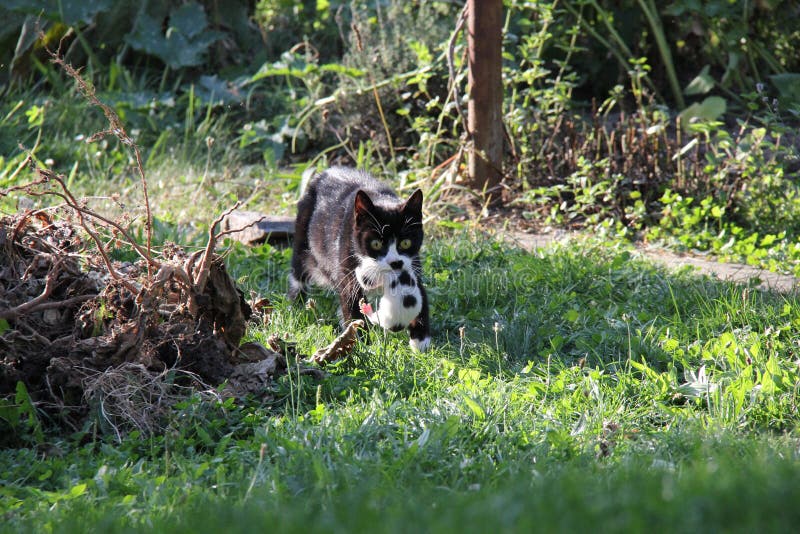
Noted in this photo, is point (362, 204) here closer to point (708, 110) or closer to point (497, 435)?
point (497, 435)

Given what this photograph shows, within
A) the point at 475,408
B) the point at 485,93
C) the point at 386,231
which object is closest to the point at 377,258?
the point at 386,231

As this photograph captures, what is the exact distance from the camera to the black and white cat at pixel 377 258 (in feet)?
14.9

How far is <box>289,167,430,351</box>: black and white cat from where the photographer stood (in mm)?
4527

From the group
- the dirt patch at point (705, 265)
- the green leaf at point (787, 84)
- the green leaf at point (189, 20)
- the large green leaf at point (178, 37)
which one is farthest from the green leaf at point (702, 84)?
the green leaf at point (189, 20)

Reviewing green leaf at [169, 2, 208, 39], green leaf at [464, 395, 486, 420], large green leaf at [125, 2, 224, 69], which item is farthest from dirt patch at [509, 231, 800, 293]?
green leaf at [169, 2, 208, 39]

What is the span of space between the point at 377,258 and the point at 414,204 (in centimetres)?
33

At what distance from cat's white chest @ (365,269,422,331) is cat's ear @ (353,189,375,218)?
1.12ft

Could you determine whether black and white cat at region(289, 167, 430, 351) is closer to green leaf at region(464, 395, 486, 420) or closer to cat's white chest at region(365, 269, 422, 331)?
cat's white chest at region(365, 269, 422, 331)

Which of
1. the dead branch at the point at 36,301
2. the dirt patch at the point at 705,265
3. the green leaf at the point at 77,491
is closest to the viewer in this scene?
the green leaf at the point at 77,491

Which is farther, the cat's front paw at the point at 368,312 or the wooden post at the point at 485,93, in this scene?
the wooden post at the point at 485,93

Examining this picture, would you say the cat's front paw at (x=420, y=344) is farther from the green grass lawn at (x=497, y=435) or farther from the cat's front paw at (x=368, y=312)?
the cat's front paw at (x=368, y=312)

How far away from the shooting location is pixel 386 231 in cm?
453

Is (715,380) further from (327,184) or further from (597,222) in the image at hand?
(597,222)

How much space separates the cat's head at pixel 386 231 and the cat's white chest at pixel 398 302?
0.17ft
